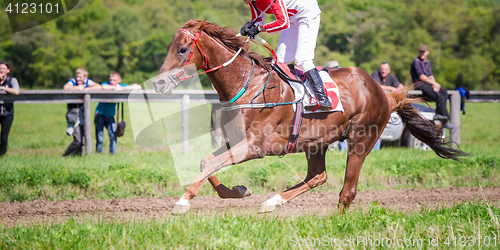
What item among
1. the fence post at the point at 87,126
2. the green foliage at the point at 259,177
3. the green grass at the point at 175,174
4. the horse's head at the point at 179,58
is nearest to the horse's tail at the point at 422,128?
the green grass at the point at 175,174

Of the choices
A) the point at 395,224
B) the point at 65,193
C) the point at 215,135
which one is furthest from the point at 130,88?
the point at 395,224

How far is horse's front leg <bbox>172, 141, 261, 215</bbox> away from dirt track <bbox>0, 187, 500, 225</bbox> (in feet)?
2.79

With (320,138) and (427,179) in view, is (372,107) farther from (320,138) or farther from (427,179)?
(427,179)

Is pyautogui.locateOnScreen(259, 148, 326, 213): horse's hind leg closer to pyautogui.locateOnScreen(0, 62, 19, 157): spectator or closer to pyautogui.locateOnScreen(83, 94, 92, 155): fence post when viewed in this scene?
pyautogui.locateOnScreen(83, 94, 92, 155): fence post

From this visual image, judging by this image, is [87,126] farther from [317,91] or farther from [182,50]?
[317,91]

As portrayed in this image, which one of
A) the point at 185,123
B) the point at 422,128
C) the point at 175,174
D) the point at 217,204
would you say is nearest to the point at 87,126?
the point at 185,123

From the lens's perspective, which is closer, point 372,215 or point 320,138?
point 372,215

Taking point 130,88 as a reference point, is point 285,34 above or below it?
above

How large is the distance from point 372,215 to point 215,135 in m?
5.66

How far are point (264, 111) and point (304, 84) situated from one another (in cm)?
66

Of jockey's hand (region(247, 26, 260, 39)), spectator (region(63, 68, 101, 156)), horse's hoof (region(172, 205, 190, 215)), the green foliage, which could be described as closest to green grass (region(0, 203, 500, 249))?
horse's hoof (region(172, 205, 190, 215))

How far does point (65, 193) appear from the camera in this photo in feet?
20.8

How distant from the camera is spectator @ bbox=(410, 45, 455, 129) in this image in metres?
9.97

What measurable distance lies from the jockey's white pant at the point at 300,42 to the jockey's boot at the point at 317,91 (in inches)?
3.5
